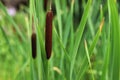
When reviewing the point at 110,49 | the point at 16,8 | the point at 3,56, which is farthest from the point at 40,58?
the point at 16,8

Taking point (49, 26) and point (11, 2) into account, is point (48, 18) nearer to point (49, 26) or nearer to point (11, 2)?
point (49, 26)

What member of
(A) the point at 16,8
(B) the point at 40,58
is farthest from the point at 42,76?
(A) the point at 16,8

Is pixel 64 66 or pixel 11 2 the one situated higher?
pixel 64 66

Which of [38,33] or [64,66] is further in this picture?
[64,66]

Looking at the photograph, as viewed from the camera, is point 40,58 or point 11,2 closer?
point 40,58

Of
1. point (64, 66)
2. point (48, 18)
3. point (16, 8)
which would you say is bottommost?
point (16, 8)

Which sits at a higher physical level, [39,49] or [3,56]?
[39,49]

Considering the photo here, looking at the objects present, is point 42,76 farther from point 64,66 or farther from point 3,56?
point 3,56

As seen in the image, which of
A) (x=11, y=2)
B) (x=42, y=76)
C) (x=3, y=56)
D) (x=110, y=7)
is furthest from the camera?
(x=11, y=2)

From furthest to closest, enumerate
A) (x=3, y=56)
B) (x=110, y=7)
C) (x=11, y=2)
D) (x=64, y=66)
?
(x=11, y=2) < (x=3, y=56) < (x=64, y=66) < (x=110, y=7)
